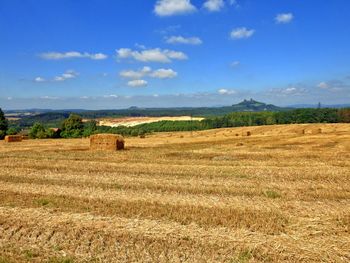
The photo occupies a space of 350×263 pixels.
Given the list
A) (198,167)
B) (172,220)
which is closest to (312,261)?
(172,220)

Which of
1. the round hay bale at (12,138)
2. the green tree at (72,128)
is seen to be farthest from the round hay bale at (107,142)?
the green tree at (72,128)

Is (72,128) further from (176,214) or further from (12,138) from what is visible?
(176,214)

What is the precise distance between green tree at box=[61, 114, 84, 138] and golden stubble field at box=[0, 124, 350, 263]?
60088 mm

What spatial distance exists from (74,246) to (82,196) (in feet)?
16.7

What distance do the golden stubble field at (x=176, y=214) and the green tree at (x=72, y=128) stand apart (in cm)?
6009

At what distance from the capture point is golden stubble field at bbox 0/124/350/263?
28.1ft

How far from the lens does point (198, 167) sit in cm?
2050

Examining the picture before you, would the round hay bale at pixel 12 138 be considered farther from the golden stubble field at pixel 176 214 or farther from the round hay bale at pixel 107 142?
the golden stubble field at pixel 176 214

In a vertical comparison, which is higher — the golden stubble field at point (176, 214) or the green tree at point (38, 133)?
the golden stubble field at point (176, 214)

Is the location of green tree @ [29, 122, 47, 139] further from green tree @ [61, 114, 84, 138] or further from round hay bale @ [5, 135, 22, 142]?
round hay bale @ [5, 135, 22, 142]

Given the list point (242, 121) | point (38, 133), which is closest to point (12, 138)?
point (38, 133)

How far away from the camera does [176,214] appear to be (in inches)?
443

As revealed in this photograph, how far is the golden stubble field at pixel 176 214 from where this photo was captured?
8.57 metres

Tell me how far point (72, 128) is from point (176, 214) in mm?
72199
